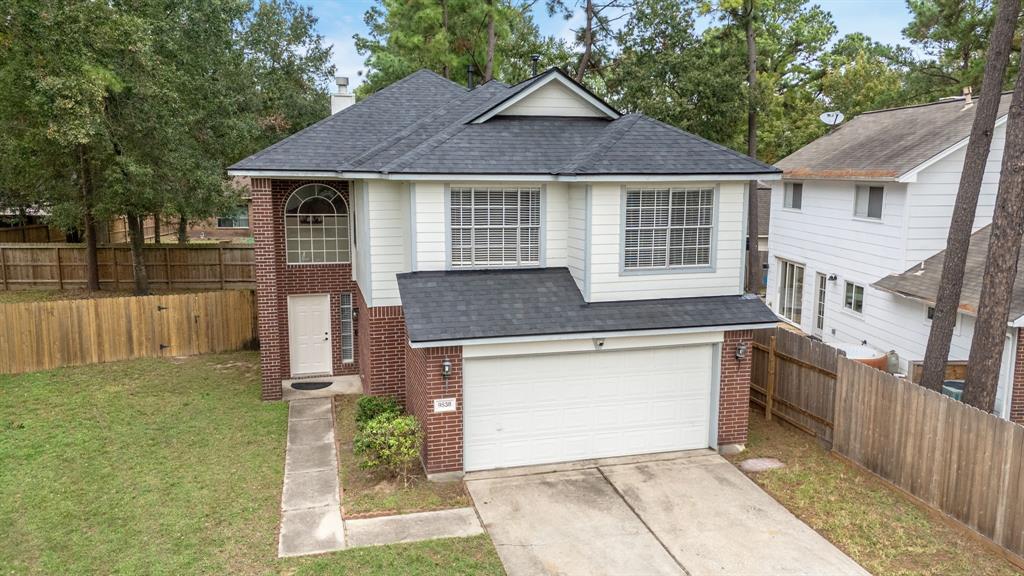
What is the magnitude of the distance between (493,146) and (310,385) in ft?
24.6

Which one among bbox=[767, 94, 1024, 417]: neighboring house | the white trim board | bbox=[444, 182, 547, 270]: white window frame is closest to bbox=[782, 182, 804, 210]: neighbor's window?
bbox=[767, 94, 1024, 417]: neighboring house

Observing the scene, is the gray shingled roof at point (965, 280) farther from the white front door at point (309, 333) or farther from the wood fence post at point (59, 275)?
the wood fence post at point (59, 275)

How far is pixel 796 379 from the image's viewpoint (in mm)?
13273

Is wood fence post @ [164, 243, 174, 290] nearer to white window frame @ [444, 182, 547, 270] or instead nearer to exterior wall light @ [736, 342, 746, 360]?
white window frame @ [444, 182, 547, 270]

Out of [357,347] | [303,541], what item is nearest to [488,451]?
[303,541]

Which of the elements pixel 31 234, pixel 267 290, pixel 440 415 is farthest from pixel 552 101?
pixel 31 234

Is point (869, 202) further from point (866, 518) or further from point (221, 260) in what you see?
point (221, 260)

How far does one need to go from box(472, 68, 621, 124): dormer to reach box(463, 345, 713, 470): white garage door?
16.4 feet

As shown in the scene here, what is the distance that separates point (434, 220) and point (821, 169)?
12.4 m

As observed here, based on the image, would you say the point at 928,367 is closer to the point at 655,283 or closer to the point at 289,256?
the point at 655,283

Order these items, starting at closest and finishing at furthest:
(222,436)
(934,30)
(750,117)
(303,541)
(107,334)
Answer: (303,541) → (222,436) → (107,334) → (750,117) → (934,30)

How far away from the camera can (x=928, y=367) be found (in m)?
11.7

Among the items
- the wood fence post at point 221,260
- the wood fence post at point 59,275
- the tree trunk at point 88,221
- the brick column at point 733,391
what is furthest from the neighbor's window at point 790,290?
the wood fence post at point 59,275

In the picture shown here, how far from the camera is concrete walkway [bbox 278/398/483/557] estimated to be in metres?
9.10
